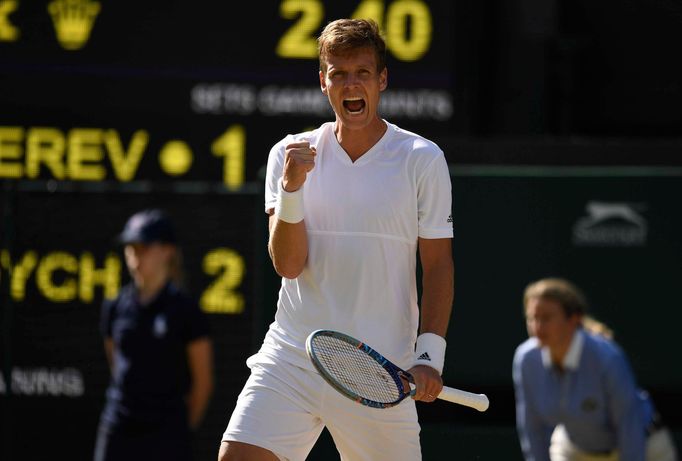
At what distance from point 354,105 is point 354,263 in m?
0.44

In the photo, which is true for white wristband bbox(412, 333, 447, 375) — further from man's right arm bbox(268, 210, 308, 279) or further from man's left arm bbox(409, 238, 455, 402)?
man's right arm bbox(268, 210, 308, 279)

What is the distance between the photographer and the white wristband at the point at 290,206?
13.6 feet

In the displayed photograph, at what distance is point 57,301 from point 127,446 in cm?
234

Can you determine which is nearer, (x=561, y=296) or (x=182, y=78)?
(x=561, y=296)

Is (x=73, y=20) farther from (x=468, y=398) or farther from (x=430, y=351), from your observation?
(x=468, y=398)

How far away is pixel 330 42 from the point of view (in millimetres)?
4250

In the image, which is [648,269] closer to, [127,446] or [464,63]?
[464,63]

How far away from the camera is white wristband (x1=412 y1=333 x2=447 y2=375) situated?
13.7 ft

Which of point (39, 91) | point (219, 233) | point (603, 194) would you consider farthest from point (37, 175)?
point (603, 194)

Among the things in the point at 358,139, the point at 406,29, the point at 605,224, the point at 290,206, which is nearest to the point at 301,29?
the point at 406,29

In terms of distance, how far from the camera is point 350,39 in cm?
423

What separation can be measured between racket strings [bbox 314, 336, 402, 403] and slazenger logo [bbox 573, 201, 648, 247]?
4141mm

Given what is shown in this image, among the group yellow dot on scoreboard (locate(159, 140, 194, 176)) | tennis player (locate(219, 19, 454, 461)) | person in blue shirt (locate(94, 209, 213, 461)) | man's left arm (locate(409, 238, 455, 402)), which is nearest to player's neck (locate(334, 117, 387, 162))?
tennis player (locate(219, 19, 454, 461))

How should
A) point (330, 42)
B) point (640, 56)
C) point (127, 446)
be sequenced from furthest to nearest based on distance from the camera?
point (640, 56) < point (127, 446) < point (330, 42)
